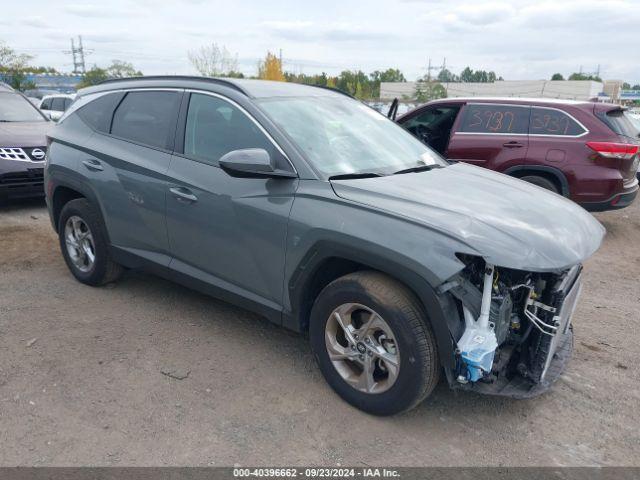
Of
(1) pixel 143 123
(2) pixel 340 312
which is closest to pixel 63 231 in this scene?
(1) pixel 143 123

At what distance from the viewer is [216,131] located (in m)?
3.60

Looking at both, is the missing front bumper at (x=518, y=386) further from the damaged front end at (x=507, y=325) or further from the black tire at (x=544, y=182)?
the black tire at (x=544, y=182)

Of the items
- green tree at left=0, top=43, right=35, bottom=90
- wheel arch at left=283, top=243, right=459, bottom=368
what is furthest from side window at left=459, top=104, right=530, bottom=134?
green tree at left=0, top=43, right=35, bottom=90

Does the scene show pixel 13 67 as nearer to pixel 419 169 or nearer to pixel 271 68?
pixel 271 68

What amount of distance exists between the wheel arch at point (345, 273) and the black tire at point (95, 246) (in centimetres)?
202

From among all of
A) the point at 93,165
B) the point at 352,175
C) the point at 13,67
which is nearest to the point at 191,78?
the point at 93,165

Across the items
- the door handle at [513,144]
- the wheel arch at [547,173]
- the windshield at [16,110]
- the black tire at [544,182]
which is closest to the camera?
the wheel arch at [547,173]

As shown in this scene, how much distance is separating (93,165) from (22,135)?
4.26 meters

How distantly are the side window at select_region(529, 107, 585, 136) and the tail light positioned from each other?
314 mm

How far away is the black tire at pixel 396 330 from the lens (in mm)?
2637

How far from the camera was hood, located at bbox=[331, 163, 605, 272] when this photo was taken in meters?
2.53

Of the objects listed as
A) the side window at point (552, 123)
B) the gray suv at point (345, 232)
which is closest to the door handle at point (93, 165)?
the gray suv at point (345, 232)

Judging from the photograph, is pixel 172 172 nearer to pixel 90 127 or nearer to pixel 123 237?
pixel 123 237

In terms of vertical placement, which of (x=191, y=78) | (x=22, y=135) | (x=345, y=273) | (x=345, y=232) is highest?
(x=191, y=78)
